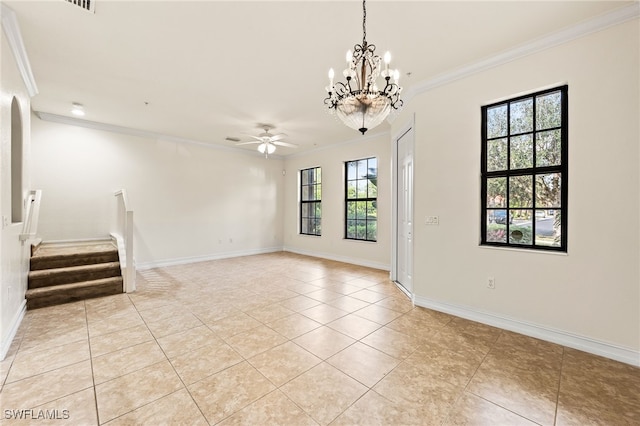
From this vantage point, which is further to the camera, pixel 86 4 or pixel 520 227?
pixel 520 227

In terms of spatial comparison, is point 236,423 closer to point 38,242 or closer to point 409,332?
point 409,332

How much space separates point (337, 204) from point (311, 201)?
1086 mm

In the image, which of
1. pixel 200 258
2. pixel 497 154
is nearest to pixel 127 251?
pixel 200 258

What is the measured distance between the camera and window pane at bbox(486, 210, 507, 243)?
2.99 meters

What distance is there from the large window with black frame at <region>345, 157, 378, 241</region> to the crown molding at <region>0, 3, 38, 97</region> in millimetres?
5308

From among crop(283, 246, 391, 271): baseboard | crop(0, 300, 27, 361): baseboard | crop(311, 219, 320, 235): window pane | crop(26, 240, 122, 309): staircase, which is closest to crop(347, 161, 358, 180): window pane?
crop(311, 219, 320, 235): window pane

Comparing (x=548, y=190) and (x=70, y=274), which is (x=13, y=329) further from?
(x=548, y=190)

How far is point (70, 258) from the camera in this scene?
403 centimetres

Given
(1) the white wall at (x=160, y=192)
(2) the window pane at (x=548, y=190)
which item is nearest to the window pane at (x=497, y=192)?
(2) the window pane at (x=548, y=190)

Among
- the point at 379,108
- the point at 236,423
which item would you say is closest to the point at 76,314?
the point at 236,423

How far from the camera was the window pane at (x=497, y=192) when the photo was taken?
9.77ft

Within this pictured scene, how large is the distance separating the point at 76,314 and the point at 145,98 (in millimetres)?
3033

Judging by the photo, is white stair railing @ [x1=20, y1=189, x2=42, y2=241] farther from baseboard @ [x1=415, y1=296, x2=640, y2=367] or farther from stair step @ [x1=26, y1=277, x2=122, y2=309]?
baseboard @ [x1=415, y1=296, x2=640, y2=367]

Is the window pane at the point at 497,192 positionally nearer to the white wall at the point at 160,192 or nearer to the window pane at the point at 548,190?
the window pane at the point at 548,190
